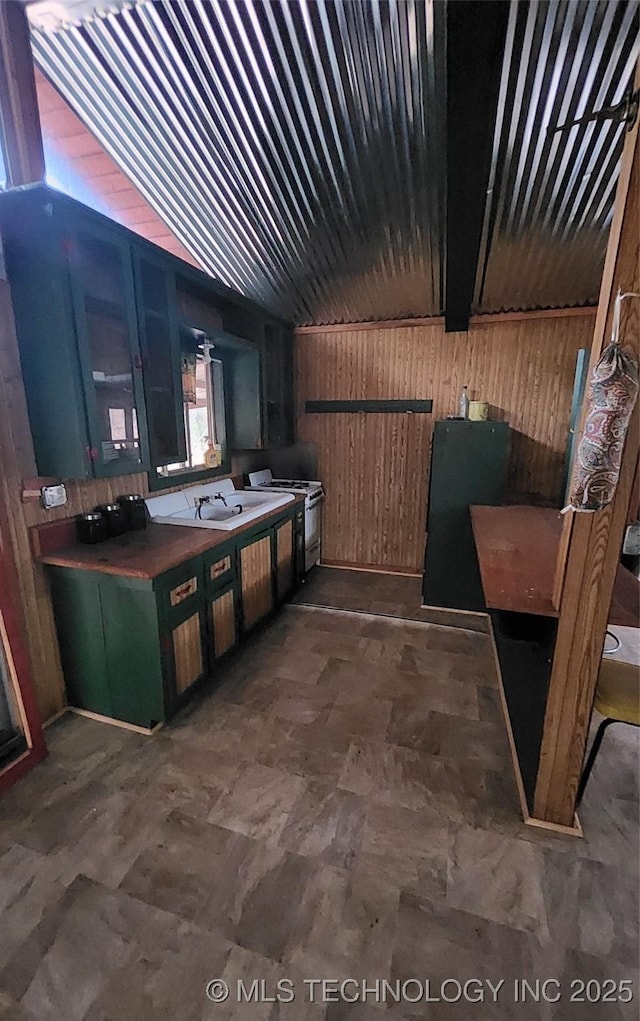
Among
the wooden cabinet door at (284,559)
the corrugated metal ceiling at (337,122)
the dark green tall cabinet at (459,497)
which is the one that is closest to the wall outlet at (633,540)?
the dark green tall cabinet at (459,497)

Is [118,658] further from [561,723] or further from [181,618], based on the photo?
[561,723]

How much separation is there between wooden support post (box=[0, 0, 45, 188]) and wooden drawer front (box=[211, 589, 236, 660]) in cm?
214

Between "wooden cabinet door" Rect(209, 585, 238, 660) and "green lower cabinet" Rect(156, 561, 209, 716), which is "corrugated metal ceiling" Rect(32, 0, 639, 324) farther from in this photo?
"wooden cabinet door" Rect(209, 585, 238, 660)

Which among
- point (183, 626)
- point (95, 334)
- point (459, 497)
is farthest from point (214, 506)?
point (459, 497)

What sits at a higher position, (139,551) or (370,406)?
(370,406)

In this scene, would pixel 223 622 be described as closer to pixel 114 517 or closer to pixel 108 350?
pixel 114 517

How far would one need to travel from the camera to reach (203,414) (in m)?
3.34

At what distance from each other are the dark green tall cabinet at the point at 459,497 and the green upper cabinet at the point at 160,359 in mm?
1887

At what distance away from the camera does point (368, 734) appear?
2.12 metres

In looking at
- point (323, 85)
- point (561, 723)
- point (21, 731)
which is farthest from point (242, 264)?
point (561, 723)

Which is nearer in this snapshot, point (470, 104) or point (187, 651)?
point (470, 104)

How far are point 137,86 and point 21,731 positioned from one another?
2773 millimetres

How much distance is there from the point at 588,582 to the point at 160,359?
7.77 feet

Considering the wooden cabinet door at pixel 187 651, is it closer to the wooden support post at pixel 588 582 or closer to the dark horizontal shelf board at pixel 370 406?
the wooden support post at pixel 588 582
